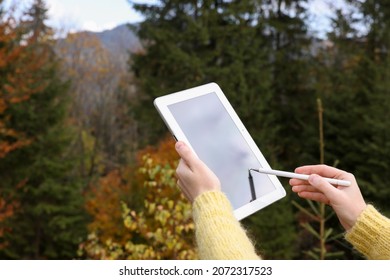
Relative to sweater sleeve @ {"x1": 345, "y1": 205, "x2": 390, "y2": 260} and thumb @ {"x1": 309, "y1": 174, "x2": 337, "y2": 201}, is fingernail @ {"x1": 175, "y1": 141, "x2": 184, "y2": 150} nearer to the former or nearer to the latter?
thumb @ {"x1": 309, "y1": 174, "x2": 337, "y2": 201}

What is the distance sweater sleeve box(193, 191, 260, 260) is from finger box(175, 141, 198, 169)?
13cm

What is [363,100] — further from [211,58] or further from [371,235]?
[371,235]

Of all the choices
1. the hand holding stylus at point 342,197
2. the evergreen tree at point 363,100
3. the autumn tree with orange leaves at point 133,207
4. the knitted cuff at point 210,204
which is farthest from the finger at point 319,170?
the evergreen tree at point 363,100

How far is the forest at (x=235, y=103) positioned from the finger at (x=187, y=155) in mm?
14995

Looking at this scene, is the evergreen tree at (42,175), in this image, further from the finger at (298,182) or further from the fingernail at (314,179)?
the fingernail at (314,179)

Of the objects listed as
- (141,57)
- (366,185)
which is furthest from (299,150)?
(141,57)

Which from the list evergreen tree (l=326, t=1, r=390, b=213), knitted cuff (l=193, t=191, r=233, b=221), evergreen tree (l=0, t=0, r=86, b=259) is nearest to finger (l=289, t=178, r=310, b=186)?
knitted cuff (l=193, t=191, r=233, b=221)

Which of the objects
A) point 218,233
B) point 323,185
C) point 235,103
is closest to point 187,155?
point 218,233

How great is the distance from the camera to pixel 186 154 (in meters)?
1.66

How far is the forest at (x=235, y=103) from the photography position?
60.8 feet

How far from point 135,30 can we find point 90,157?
7.55 m

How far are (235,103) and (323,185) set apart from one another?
18.4 meters

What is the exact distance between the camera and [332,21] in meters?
21.8
